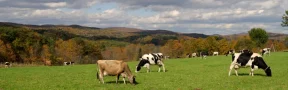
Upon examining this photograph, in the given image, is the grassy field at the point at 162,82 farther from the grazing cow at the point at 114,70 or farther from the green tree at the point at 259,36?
the green tree at the point at 259,36

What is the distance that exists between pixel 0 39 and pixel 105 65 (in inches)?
4048

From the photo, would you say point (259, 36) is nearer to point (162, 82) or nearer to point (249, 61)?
point (249, 61)

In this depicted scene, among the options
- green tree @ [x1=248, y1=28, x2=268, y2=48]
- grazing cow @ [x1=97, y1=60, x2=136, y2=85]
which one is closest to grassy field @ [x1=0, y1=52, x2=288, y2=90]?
grazing cow @ [x1=97, y1=60, x2=136, y2=85]

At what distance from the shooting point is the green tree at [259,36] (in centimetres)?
12300

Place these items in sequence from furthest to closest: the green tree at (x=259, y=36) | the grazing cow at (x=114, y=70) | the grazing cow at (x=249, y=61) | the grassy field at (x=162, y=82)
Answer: the green tree at (x=259, y=36) → the grazing cow at (x=249, y=61) → the grazing cow at (x=114, y=70) → the grassy field at (x=162, y=82)

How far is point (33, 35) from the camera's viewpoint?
12569 centimetres

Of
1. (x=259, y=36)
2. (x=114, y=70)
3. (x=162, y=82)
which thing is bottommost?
(x=259, y=36)

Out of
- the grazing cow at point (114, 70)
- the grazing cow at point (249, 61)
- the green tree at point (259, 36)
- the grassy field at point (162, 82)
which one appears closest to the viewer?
the grassy field at point (162, 82)

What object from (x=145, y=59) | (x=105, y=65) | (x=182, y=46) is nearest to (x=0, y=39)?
(x=182, y=46)

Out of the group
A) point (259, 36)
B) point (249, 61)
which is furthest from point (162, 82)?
point (259, 36)

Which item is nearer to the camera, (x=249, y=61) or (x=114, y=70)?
(x=114, y=70)

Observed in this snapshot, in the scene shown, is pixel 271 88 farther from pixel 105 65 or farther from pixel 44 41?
pixel 44 41

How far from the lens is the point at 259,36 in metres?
124

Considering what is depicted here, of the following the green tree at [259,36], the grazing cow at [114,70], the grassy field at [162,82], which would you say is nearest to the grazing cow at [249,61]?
the grassy field at [162,82]
